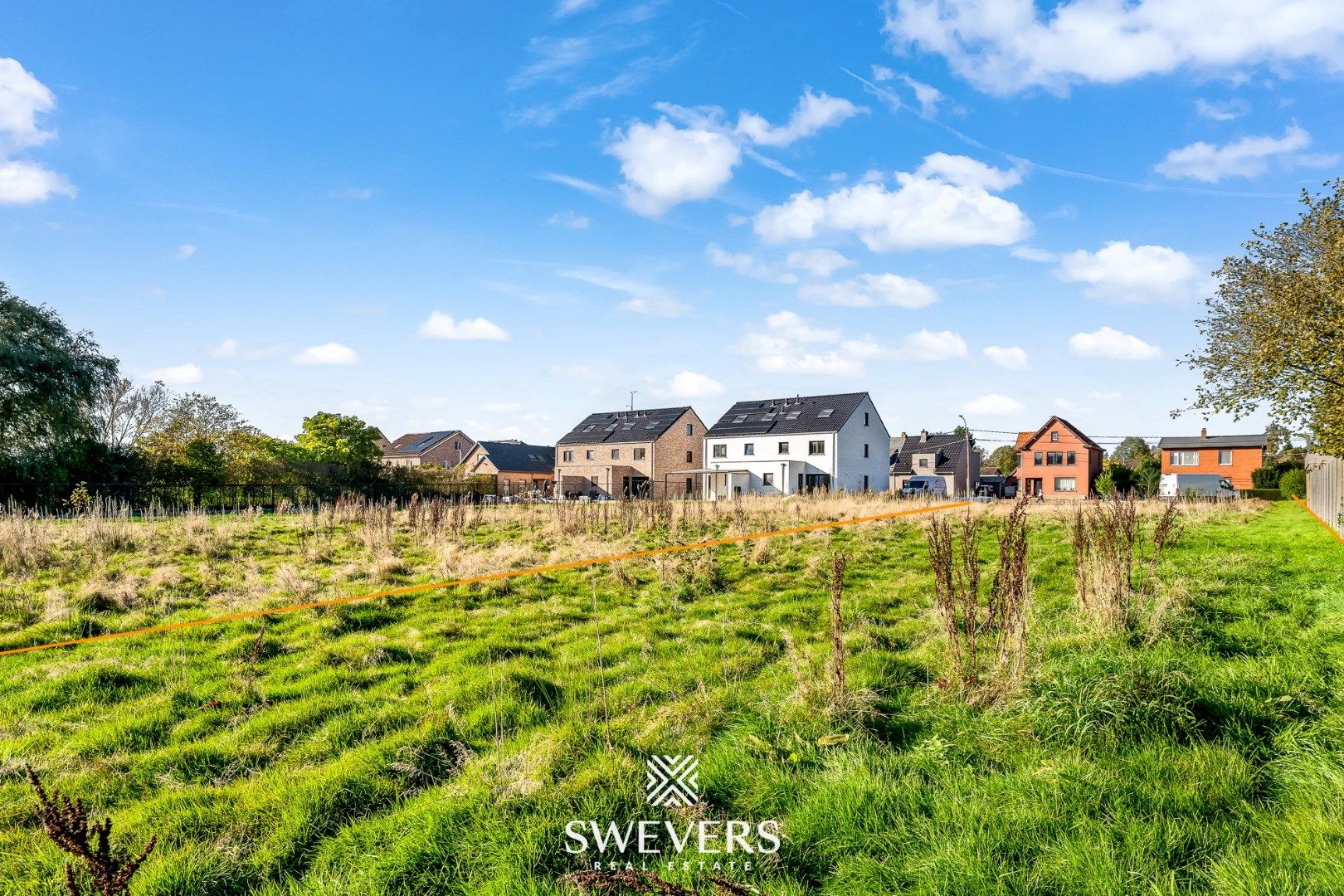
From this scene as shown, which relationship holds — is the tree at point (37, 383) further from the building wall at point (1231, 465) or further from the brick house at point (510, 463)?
the building wall at point (1231, 465)

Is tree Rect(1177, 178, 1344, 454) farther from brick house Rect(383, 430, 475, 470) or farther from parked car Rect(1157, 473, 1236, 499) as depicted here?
brick house Rect(383, 430, 475, 470)

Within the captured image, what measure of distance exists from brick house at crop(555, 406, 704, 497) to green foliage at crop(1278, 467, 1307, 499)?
34.4 m

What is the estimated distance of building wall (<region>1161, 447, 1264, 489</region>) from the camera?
182ft

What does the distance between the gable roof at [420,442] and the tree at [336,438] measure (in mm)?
26587

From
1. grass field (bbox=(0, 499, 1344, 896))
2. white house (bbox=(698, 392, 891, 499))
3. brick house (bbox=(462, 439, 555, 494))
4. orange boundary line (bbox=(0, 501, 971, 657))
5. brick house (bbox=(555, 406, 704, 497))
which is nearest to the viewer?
grass field (bbox=(0, 499, 1344, 896))

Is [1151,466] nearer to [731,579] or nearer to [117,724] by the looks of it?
[731,579]

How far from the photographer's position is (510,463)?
2635 inches

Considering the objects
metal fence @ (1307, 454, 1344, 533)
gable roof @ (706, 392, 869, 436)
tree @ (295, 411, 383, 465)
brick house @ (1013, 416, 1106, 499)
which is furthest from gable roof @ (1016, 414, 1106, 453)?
tree @ (295, 411, 383, 465)

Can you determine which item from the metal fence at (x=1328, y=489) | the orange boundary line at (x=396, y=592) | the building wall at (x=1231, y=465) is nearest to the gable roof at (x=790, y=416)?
the metal fence at (x=1328, y=489)

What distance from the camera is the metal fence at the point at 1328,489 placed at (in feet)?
54.3

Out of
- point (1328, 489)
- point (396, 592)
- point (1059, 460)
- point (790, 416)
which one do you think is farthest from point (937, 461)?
point (396, 592)

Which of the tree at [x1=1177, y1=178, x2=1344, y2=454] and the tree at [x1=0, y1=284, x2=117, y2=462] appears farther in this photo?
the tree at [x1=0, y1=284, x2=117, y2=462]

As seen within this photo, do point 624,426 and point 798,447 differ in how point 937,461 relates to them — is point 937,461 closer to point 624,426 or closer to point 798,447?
point 798,447

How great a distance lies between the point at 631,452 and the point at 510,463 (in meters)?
15.9
